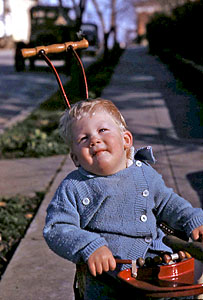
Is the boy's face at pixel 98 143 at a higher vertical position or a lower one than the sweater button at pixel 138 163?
higher

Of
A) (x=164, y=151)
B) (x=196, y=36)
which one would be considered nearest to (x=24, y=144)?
(x=164, y=151)

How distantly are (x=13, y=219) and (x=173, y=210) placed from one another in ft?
8.14

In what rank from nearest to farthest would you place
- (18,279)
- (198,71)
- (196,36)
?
(18,279) < (198,71) < (196,36)

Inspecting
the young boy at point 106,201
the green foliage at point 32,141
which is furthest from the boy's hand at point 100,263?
the green foliage at point 32,141

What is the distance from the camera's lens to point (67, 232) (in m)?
1.85

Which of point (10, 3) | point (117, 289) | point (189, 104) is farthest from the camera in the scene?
point (10, 3)

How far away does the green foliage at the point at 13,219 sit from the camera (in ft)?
12.8

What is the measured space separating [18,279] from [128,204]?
1.58m

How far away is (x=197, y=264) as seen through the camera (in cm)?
181

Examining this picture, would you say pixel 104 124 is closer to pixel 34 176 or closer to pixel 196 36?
pixel 34 176

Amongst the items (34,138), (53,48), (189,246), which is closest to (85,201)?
(189,246)

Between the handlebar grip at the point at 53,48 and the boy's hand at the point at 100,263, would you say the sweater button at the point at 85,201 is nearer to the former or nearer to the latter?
the boy's hand at the point at 100,263

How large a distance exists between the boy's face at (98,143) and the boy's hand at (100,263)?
37 cm

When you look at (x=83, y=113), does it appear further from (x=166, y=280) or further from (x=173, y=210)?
(x=166, y=280)
